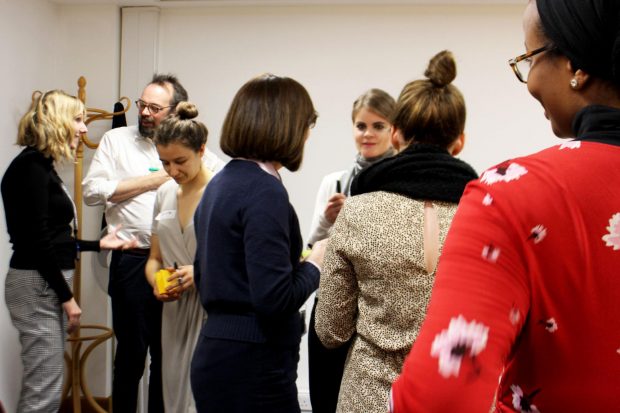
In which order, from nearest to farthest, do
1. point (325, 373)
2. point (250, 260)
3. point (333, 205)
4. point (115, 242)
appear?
1. point (250, 260)
2. point (325, 373)
3. point (333, 205)
4. point (115, 242)

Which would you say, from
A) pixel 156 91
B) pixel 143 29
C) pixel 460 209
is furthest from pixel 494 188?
pixel 143 29

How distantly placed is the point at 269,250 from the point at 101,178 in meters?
2.07

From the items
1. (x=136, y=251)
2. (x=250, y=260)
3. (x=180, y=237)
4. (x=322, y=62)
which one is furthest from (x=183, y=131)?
(x=322, y=62)

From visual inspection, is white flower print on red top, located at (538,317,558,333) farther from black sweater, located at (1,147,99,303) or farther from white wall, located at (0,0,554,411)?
white wall, located at (0,0,554,411)

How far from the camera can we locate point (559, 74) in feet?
2.30

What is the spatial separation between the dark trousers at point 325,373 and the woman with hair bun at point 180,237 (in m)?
0.55

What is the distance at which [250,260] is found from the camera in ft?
5.26

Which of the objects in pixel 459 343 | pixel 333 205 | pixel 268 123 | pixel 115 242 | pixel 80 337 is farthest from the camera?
pixel 80 337

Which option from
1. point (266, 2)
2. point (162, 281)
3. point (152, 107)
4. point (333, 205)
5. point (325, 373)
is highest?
point (266, 2)

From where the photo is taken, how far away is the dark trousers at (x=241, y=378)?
1.67 metres

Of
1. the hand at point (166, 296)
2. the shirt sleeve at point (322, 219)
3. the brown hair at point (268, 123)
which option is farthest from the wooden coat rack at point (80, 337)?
the brown hair at point (268, 123)

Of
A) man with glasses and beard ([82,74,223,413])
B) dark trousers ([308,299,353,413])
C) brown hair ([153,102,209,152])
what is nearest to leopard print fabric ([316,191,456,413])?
dark trousers ([308,299,353,413])

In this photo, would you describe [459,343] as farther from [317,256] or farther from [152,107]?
[152,107]

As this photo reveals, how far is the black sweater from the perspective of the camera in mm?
2820
